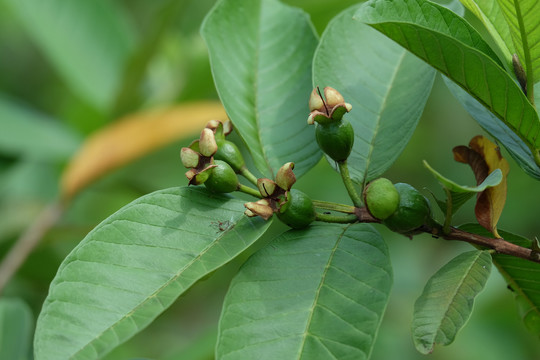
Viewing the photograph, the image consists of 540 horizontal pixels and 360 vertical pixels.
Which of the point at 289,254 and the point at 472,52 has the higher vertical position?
the point at 472,52

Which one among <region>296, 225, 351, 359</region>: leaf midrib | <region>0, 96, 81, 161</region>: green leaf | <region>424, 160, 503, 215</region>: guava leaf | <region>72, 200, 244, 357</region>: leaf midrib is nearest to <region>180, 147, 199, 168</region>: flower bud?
<region>72, 200, 244, 357</region>: leaf midrib

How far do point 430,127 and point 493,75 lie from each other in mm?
2405

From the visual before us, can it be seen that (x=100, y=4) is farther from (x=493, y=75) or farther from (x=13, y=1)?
(x=493, y=75)

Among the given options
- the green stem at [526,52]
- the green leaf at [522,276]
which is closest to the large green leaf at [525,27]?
the green stem at [526,52]

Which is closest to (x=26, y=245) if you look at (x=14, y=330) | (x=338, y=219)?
(x=14, y=330)

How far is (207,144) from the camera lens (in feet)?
3.19

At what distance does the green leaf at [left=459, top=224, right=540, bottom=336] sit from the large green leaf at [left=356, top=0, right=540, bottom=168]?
0.14m

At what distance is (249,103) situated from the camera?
1.18 metres

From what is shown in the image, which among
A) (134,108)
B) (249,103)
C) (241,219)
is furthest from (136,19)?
(241,219)

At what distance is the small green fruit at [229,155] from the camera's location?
3.32ft

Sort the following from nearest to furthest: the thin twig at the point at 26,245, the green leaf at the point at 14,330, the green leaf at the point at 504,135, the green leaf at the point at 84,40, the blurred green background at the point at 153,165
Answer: the green leaf at the point at 504,135 < the green leaf at the point at 14,330 < the thin twig at the point at 26,245 < the blurred green background at the point at 153,165 < the green leaf at the point at 84,40

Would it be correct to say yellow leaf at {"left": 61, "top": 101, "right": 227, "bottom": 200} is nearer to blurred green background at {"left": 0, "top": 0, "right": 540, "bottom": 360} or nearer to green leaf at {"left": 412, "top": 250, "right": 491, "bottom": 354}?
blurred green background at {"left": 0, "top": 0, "right": 540, "bottom": 360}

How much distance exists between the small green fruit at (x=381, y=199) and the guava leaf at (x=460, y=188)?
0.07 meters

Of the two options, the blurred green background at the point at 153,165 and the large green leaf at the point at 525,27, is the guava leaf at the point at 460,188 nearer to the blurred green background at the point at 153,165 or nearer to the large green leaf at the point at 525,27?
the large green leaf at the point at 525,27
